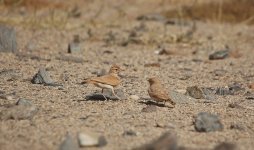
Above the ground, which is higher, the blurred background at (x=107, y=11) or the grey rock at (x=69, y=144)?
the blurred background at (x=107, y=11)

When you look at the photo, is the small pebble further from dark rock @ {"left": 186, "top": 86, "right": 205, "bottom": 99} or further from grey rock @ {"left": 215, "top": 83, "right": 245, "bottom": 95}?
grey rock @ {"left": 215, "top": 83, "right": 245, "bottom": 95}

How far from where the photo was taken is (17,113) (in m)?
5.44

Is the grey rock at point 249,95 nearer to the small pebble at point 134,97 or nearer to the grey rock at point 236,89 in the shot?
the grey rock at point 236,89

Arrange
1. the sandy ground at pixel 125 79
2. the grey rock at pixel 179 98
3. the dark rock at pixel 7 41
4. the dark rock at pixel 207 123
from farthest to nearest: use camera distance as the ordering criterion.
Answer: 1. the dark rock at pixel 7 41
2. the grey rock at pixel 179 98
3. the dark rock at pixel 207 123
4. the sandy ground at pixel 125 79

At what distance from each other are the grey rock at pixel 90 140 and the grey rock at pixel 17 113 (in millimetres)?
827

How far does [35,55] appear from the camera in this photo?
967 cm

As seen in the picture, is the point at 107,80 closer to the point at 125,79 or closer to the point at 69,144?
the point at 125,79

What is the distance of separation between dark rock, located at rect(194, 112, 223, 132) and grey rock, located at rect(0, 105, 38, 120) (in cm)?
128

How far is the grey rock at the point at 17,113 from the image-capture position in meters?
5.40

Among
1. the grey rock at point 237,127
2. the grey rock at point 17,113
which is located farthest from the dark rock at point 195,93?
the grey rock at point 17,113

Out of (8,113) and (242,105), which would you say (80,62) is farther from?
(8,113)

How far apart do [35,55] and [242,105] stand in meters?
3.88

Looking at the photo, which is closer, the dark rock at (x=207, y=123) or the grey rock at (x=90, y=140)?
the grey rock at (x=90, y=140)

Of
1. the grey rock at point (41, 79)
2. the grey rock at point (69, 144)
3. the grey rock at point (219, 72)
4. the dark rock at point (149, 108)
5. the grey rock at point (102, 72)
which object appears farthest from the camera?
the grey rock at point (219, 72)
